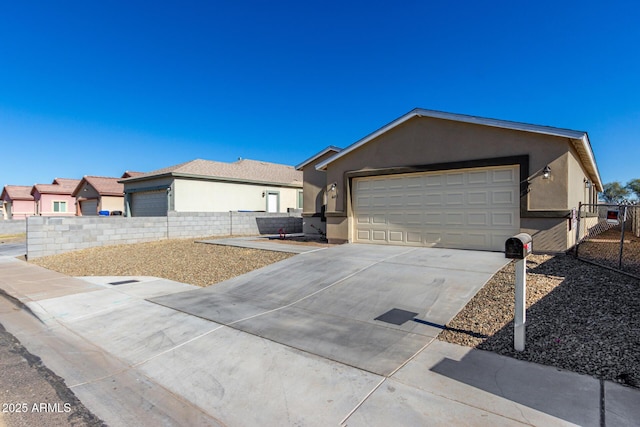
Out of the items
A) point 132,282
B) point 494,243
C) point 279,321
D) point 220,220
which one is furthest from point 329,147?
point 279,321

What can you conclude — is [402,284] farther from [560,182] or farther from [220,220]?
[220,220]

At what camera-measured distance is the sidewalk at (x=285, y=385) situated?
2.99 m

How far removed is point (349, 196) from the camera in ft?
41.0

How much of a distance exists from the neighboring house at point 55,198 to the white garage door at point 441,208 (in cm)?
3563

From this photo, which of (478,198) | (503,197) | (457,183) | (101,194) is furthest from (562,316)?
(101,194)

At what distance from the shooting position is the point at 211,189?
20891mm

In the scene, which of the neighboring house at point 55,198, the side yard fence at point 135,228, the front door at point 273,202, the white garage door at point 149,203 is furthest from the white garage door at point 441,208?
the neighboring house at point 55,198

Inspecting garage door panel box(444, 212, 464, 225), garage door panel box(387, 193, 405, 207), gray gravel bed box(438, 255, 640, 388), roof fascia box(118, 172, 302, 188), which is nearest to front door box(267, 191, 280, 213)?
roof fascia box(118, 172, 302, 188)

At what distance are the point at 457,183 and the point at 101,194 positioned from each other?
89.5 feet

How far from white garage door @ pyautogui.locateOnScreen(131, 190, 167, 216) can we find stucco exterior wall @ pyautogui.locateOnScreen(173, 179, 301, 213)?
1.38m

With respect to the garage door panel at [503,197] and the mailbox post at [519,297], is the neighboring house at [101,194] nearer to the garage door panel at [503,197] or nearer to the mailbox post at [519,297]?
the garage door panel at [503,197]

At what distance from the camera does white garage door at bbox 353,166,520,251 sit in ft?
31.4

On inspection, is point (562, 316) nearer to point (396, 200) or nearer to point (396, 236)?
point (396, 236)

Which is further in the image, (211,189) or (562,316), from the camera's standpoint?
(211,189)
